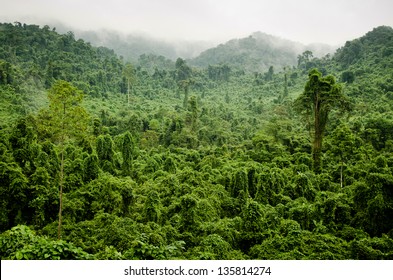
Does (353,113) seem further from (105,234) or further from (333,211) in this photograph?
(105,234)

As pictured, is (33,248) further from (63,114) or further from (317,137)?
(317,137)

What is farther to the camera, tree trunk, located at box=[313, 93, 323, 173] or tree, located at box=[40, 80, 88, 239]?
tree trunk, located at box=[313, 93, 323, 173]

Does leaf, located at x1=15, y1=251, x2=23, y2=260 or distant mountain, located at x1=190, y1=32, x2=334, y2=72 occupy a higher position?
distant mountain, located at x1=190, y1=32, x2=334, y2=72

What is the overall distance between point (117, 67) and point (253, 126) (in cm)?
2635

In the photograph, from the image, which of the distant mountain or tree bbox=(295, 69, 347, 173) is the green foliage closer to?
tree bbox=(295, 69, 347, 173)

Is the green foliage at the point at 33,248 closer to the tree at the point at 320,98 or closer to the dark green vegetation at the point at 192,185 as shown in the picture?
the dark green vegetation at the point at 192,185

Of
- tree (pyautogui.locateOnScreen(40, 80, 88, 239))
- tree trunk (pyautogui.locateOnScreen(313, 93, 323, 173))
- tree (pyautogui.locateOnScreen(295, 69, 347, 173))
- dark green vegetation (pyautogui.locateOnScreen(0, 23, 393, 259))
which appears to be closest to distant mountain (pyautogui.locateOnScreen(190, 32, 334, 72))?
dark green vegetation (pyautogui.locateOnScreen(0, 23, 393, 259))

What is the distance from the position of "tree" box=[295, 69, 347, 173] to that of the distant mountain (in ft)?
247

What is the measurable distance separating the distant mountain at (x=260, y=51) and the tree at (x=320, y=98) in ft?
247

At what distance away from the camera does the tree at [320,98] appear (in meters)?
14.6

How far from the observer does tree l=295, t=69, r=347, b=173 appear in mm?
14633

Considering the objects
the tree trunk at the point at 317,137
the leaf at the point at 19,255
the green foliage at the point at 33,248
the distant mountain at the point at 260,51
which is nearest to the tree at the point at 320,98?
the tree trunk at the point at 317,137

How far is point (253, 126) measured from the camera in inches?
1162

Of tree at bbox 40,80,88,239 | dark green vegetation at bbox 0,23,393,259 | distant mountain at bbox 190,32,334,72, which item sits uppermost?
distant mountain at bbox 190,32,334,72
